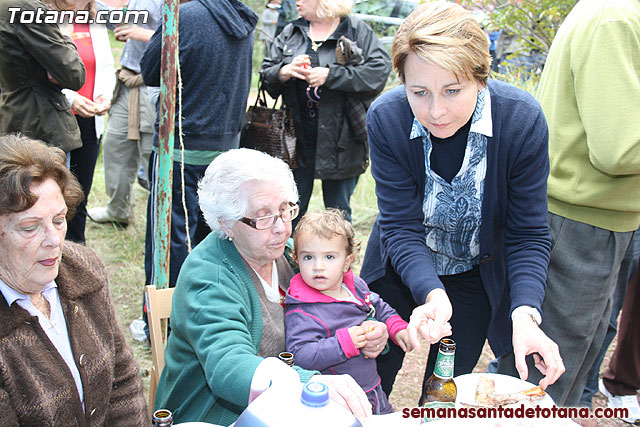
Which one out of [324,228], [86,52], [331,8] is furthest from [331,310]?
[86,52]

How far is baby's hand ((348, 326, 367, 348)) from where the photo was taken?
195 centimetres

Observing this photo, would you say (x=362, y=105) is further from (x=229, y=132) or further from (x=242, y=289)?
(x=242, y=289)

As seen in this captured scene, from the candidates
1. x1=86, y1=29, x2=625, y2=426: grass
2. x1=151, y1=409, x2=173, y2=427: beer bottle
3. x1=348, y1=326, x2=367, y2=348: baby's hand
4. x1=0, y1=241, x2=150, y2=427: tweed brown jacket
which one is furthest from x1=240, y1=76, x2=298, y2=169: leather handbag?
x1=151, y1=409, x2=173, y2=427: beer bottle

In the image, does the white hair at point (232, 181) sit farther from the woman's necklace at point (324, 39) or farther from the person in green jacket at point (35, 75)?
the woman's necklace at point (324, 39)

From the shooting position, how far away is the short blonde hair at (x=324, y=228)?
2.09 m

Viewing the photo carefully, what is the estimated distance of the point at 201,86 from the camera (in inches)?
132

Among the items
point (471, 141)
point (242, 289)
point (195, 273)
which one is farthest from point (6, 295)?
point (471, 141)

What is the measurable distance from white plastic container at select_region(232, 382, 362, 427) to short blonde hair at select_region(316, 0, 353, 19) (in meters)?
3.20

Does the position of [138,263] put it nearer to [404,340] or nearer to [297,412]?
[404,340]

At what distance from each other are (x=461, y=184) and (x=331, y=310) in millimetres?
643

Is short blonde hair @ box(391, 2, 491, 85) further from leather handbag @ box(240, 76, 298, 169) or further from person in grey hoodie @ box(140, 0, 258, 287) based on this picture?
leather handbag @ box(240, 76, 298, 169)

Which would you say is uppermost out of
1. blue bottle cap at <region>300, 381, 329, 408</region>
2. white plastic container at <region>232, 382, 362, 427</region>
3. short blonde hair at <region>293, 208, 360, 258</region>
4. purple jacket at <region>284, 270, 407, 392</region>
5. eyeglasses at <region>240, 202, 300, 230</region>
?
blue bottle cap at <region>300, 381, 329, 408</region>

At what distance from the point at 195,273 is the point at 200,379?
348mm

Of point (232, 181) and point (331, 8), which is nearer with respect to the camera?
point (232, 181)
